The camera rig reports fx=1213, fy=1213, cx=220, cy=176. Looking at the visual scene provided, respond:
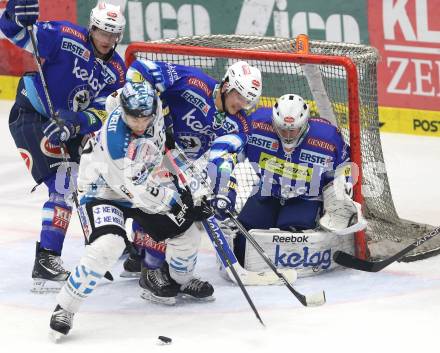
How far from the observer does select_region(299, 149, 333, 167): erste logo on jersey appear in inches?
243

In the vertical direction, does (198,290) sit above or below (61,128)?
below

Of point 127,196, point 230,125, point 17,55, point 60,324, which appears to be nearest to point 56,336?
point 60,324

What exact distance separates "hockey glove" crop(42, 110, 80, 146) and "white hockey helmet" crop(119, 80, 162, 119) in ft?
2.60

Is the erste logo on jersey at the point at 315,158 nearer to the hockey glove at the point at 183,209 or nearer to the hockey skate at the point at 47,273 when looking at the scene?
the hockey glove at the point at 183,209

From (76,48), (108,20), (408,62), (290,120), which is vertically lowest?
(408,62)

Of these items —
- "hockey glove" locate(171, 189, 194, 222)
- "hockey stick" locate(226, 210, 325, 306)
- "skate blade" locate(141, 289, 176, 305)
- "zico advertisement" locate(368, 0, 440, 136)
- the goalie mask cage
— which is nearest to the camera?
"hockey glove" locate(171, 189, 194, 222)

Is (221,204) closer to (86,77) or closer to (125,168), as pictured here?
(125,168)

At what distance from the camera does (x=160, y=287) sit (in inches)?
224

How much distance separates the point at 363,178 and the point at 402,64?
211cm

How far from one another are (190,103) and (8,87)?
4130 millimetres

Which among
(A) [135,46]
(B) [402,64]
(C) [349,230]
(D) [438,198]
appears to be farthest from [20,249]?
(B) [402,64]

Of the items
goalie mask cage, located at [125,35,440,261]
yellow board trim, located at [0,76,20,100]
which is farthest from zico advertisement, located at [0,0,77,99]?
goalie mask cage, located at [125,35,440,261]

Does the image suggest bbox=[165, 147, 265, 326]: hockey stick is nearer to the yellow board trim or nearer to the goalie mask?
the goalie mask

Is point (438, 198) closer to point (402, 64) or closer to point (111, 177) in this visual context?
point (402, 64)
